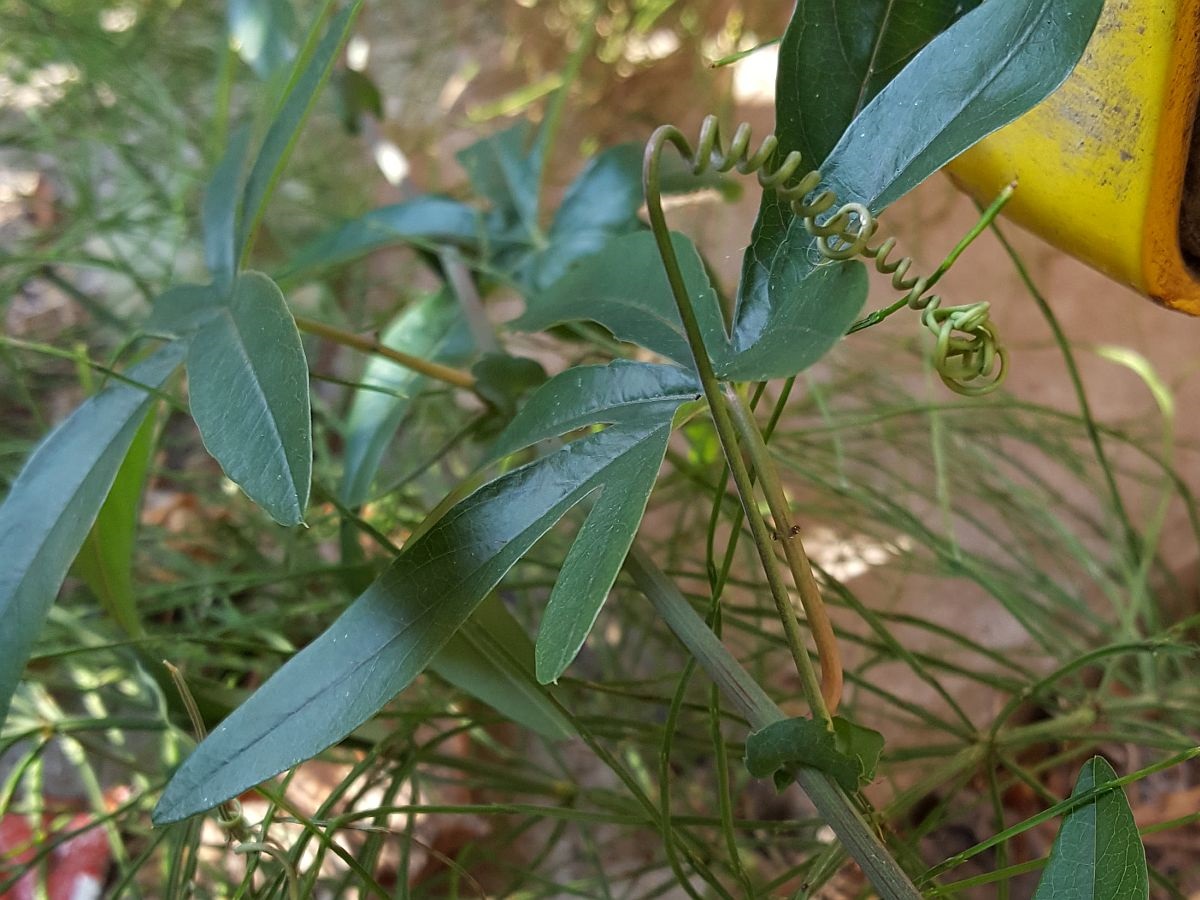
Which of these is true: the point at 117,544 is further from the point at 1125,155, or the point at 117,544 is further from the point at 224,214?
the point at 1125,155

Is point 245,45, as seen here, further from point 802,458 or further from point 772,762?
point 772,762

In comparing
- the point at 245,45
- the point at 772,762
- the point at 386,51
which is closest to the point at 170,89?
the point at 386,51

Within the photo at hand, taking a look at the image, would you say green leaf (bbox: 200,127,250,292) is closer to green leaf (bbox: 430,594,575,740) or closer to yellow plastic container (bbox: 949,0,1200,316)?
green leaf (bbox: 430,594,575,740)

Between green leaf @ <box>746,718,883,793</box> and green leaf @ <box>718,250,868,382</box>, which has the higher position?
green leaf @ <box>718,250,868,382</box>

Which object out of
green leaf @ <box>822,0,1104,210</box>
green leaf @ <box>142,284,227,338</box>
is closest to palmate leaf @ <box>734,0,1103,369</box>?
green leaf @ <box>822,0,1104,210</box>

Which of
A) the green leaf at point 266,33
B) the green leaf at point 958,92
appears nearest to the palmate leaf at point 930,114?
the green leaf at point 958,92

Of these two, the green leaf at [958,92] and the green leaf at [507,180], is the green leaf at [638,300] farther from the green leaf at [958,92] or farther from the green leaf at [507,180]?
the green leaf at [507,180]
